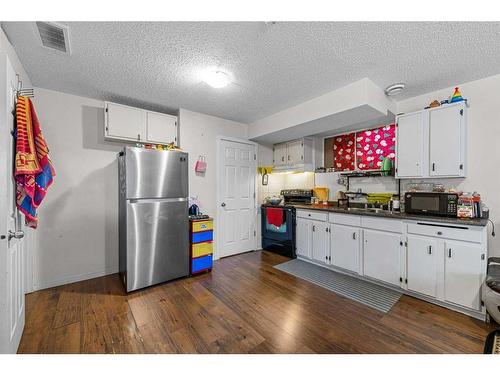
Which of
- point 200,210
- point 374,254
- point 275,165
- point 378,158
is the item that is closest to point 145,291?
point 200,210

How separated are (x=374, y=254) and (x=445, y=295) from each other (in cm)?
70

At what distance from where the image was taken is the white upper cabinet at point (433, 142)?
2.36m

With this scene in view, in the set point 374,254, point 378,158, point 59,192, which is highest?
point 378,158

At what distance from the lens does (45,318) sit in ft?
6.45

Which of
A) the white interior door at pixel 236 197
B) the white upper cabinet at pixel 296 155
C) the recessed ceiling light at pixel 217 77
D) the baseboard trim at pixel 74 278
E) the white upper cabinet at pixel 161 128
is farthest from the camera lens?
the white upper cabinet at pixel 296 155

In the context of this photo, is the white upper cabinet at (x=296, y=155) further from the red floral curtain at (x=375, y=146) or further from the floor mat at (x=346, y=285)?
the floor mat at (x=346, y=285)

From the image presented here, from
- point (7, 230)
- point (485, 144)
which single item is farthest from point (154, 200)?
point (485, 144)

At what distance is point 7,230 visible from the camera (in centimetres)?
130

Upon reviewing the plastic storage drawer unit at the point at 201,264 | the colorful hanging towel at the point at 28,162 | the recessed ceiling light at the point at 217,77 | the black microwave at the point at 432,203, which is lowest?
the plastic storage drawer unit at the point at 201,264

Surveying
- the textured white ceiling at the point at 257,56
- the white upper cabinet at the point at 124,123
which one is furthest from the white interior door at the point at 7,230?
the white upper cabinet at the point at 124,123

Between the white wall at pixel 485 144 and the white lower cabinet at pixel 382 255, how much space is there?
95 cm

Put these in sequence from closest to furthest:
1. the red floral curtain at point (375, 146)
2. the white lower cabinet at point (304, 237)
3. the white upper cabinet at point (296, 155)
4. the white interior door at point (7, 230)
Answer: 1. the white interior door at point (7, 230)
2. the red floral curtain at point (375, 146)
3. the white lower cabinet at point (304, 237)
4. the white upper cabinet at point (296, 155)

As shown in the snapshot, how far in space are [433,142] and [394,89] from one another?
779mm
